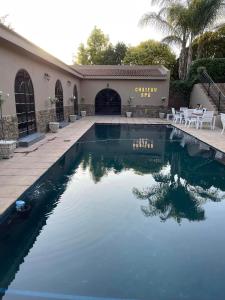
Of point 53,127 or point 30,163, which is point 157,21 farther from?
point 30,163

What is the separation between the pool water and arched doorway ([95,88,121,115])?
15670 millimetres

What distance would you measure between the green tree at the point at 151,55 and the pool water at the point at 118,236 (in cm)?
2656

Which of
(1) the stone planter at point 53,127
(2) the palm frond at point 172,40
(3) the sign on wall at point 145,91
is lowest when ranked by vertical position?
(1) the stone planter at point 53,127

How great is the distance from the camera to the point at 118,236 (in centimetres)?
368

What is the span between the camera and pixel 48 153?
25.8 ft

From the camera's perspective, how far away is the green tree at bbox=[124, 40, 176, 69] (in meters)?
30.5

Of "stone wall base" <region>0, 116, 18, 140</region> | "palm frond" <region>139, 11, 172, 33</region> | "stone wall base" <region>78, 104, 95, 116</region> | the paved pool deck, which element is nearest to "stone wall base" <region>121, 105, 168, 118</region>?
"stone wall base" <region>78, 104, 95, 116</region>

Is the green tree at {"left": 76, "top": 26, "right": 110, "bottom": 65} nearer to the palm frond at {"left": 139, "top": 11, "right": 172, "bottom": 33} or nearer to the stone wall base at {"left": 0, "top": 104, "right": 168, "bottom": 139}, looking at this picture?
the palm frond at {"left": 139, "top": 11, "right": 172, "bottom": 33}

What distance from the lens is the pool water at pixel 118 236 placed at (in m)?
2.72

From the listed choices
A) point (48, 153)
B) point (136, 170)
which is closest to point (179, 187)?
point (136, 170)

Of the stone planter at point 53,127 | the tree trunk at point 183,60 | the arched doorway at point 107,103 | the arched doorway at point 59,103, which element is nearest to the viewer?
the stone planter at point 53,127

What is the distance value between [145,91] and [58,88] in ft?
28.3

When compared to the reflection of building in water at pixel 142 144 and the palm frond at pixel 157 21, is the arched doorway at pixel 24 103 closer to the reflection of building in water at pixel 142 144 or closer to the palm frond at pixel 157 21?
the reflection of building in water at pixel 142 144

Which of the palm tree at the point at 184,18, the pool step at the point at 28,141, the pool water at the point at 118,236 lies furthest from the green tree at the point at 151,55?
the pool water at the point at 118,236
